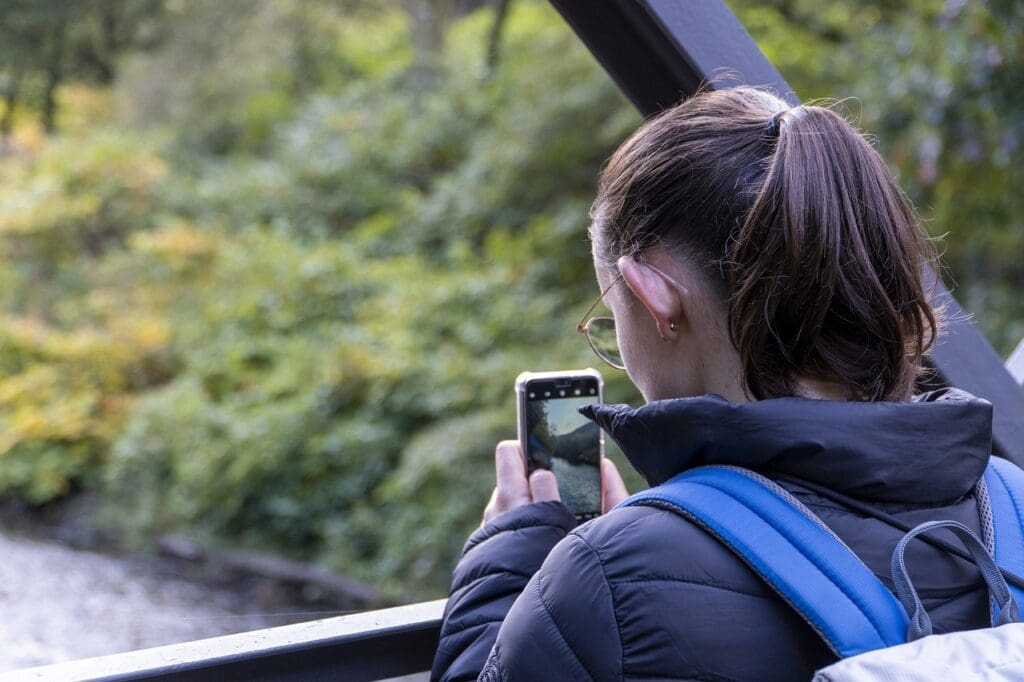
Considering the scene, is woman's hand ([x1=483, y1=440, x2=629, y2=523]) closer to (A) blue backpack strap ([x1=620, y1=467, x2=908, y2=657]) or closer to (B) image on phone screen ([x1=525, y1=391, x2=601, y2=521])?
(B) image on phone screen ([x1=525, y1=391, x2=601, y2=521])

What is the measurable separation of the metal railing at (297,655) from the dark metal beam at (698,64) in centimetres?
69

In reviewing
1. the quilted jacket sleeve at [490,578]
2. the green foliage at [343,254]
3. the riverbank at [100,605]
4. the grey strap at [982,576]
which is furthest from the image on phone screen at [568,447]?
the green foliage at [343,254]

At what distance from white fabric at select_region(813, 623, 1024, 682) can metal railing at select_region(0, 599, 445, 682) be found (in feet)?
1.84

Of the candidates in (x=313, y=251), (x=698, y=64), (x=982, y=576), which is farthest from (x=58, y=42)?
(x=313, y=251)

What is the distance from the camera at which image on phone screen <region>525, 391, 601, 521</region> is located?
1226 mm

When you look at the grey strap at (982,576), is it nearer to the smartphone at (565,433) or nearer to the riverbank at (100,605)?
the smartphone at (565,433)

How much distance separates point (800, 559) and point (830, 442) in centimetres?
11

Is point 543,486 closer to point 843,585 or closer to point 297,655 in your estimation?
point 297,655

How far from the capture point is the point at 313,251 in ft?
27.2

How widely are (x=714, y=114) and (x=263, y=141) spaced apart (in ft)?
35.2

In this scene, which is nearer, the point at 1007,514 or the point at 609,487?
the point at 1007,514

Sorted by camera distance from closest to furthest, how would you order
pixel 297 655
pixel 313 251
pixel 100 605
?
pixel 297 655, pixel 100 605, pixel 313 251

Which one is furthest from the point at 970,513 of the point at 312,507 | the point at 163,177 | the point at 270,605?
the point at 163,177

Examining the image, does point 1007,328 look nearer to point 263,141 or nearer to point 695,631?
point 695,631
